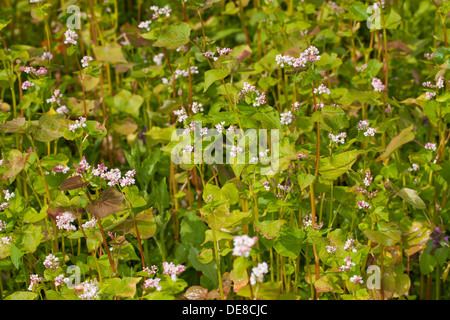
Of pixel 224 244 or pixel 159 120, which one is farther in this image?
pixel 159 120

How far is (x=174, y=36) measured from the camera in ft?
3.88

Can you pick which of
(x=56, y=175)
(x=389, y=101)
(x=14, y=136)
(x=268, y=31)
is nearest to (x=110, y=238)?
(x=56, y=175)

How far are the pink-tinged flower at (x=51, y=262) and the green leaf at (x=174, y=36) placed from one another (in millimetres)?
499

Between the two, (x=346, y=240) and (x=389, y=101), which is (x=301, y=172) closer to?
(x=346, y=240)

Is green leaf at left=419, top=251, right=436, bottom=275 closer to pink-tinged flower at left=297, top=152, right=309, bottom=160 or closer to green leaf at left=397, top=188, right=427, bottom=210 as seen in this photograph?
green leaf at left=397, top=188, right=427, bottom=210

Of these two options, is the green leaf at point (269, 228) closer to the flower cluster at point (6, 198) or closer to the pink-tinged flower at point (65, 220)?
the pink-tinged flower at point (65, 220)

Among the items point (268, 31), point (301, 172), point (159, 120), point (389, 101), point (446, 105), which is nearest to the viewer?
point (301, 172)

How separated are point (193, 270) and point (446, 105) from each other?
739 millimetres

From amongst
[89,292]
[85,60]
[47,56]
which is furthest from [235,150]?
[47,56]

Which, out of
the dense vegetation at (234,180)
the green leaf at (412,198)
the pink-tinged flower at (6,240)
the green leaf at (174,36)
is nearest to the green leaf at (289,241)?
the dense vegetation at (234,180)

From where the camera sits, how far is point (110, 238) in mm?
1312

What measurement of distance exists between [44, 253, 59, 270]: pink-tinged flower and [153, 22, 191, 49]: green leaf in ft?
1.64

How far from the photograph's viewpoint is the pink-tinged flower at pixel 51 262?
Answer: 1.17m

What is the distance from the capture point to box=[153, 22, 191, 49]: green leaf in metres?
1.17
